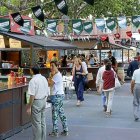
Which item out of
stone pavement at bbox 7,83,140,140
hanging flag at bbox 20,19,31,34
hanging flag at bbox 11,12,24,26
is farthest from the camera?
hanging flag at bbox 20,19,31,34

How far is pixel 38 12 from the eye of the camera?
57.1ft

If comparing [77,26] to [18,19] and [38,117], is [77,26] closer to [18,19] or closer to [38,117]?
[18,19]

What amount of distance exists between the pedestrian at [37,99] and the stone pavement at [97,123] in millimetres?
1031

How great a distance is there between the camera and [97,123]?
529 inches

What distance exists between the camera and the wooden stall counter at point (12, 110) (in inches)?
427

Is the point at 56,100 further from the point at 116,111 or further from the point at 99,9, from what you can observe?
the point at 99,9

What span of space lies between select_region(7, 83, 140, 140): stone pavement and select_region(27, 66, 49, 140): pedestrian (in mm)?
1031

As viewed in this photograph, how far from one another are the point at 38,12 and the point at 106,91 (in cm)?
417

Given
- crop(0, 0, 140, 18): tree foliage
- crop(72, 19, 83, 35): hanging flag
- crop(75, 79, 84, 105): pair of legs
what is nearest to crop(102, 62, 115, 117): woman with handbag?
crop(75, 79, 84, 105): pair of legs

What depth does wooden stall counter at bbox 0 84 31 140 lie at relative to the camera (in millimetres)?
10836

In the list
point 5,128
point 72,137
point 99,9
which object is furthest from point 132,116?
point 99,9

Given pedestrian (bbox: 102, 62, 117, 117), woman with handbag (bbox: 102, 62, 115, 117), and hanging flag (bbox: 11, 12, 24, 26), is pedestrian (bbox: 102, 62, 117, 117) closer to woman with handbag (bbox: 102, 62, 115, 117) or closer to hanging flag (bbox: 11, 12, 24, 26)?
woman with handbag (bbox: 102, 62, 115, 117)

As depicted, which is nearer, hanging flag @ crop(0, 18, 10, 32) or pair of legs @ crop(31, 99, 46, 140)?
pair of legs @ crop(31, 99, 46, 140)

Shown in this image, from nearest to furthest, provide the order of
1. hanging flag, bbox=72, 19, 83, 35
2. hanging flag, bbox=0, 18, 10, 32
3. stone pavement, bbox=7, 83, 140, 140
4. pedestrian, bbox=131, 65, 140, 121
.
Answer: stone pavement, bbox=7, 83, 140, 140 → pedestrian, bbox=131, 65, 140, 121 → hanging flag, bbox=0, 18, 10, 32 → hanging flag, bbox=72, 19, 83, 35
